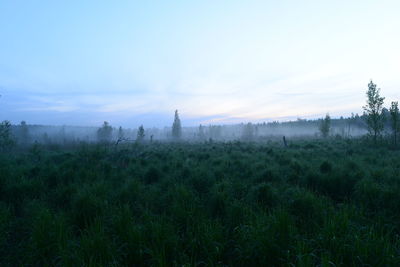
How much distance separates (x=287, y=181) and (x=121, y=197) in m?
5.37

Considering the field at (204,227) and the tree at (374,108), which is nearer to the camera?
the field at (204,227)

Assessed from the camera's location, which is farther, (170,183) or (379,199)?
(170,183)

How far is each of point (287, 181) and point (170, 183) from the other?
4.04m

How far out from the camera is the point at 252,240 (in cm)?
296

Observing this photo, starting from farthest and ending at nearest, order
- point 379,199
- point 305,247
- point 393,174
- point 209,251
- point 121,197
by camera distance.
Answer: point 393,174
point 121,197
point 379,199
point 209,251
point 305,247

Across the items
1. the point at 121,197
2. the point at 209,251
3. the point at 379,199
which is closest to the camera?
the point at 209,251

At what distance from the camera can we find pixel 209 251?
115 inches

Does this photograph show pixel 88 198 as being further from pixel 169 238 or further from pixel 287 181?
pixel 287 181

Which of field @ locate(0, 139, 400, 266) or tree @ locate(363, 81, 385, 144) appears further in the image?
tree @ locate(363, 81, 385, 144)

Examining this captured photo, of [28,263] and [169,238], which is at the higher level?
[169,238]

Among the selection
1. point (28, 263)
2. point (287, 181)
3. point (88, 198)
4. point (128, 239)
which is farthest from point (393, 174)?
point (28, 263)

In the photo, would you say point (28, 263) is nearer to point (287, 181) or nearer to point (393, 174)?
point (287, 181)

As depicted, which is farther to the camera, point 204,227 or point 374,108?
point 374,108

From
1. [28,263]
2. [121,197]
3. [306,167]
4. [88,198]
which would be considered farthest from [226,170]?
[28,263]
